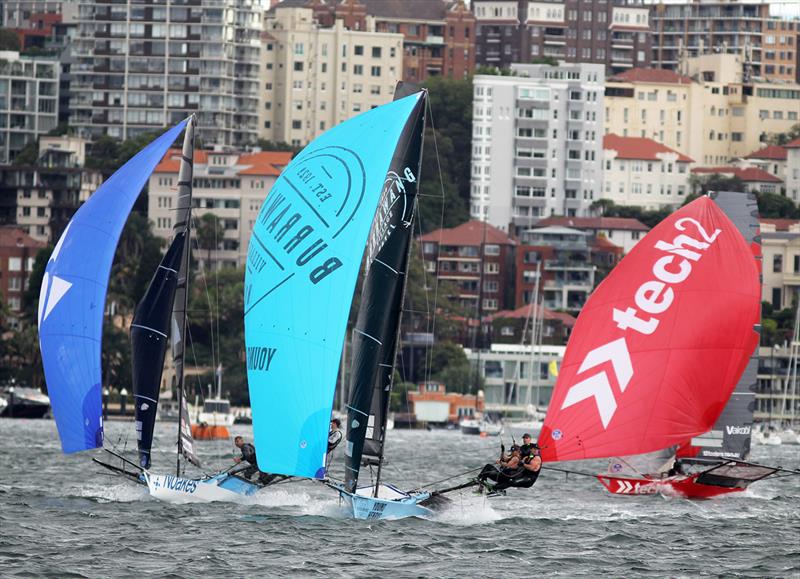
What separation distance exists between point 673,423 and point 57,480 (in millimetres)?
14920

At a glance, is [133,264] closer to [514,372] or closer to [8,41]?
[514,372]

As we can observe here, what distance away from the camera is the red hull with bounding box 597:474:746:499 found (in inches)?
1561

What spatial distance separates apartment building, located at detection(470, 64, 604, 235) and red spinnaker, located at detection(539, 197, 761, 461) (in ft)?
357

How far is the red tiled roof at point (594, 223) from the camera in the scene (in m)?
140

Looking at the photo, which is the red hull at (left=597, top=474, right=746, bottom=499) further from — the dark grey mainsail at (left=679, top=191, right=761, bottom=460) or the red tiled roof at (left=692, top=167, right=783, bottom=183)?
the red tiled roof at (left=692, top=167, right=783, bottom=183)

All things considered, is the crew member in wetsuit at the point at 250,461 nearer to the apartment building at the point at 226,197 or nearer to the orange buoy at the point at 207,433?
the orange buoy at the point at 207,433

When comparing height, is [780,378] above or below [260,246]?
below

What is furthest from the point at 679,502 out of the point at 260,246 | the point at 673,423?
the point at 260,246

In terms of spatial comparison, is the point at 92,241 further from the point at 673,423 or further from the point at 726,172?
the point at 726,172

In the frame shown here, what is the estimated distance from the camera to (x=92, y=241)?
35.0 meters

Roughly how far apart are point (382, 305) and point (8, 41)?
14127 centimetres

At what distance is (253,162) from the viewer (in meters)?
138

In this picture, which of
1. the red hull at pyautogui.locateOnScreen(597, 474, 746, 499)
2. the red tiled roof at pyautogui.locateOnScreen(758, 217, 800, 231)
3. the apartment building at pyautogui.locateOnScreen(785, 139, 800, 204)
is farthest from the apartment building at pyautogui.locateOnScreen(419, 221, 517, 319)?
the red hull at pyautogui.locateOnScreen(597, 474, 746, 499)

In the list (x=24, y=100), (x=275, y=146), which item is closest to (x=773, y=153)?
(x=275, y=146)
